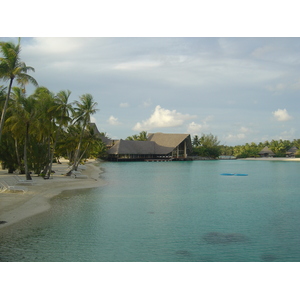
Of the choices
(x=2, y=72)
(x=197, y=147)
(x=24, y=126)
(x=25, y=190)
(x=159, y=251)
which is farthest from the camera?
(x=197, y=147)

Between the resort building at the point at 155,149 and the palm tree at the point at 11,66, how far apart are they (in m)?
52.6

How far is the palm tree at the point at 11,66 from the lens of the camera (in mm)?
15414

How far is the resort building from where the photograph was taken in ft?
232

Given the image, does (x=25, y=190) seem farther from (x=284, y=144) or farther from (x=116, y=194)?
(x=284, y=144)

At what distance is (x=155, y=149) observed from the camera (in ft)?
249

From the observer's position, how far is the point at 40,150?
2425 centimetres

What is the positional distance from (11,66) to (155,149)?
199 feet

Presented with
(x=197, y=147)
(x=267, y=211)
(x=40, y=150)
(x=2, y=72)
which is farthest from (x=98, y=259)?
(x=197, y=147)

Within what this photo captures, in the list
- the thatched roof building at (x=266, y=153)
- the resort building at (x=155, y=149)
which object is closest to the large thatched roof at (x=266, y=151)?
the thatched roof building at (x=266, y=153)

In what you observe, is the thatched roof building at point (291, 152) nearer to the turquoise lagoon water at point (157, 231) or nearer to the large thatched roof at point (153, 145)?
the large thatched roof at point (153, 145)

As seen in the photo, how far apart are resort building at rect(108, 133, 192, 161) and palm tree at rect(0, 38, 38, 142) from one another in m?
52.6

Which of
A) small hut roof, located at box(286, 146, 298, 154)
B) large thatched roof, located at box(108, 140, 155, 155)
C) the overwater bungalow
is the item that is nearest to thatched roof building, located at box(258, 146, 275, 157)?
the overwater bungalow

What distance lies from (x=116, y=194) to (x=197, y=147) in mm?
69754
